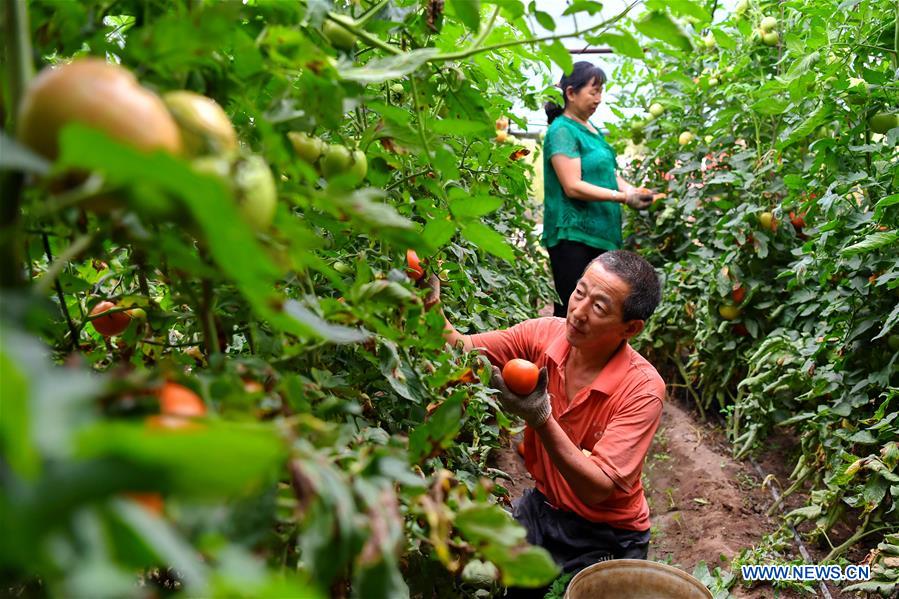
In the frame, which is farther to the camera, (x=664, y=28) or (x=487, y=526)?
(x=664, y=28)

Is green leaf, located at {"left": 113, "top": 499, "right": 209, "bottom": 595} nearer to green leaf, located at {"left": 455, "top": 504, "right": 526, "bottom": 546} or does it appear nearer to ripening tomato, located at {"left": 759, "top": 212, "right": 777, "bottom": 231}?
green leaf, located at {"left": 455, "top": 504, "right": 526, "bottom": 546}

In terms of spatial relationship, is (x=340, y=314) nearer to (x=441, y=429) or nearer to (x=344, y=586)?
(x=441, y=429)

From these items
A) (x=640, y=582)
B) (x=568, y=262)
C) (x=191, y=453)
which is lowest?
(x=568, y=262)

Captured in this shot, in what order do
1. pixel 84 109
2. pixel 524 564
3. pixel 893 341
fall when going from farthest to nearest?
pixel 893 341 < pixel 524 564 < pixel 84 109

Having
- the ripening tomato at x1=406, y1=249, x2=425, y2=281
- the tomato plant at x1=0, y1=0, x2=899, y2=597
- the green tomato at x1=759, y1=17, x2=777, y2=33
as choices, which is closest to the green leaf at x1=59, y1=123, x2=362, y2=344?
the tomato plant at x1=0, y1=0, x2=899, y2=597

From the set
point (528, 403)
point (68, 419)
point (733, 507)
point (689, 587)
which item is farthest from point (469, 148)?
point (733, 507)

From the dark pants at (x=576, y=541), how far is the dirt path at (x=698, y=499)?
0.56 meters

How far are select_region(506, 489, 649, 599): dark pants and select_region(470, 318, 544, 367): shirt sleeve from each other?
0.40 metres

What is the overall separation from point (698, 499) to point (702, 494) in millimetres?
49

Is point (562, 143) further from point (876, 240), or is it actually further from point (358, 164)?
point (358, 164)

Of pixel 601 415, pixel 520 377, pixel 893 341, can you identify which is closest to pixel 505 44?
pixel 520 377

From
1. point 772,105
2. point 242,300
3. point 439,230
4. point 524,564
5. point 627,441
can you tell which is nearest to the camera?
point 524,564

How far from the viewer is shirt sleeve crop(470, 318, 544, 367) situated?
185 cm

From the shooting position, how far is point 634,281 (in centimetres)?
175
